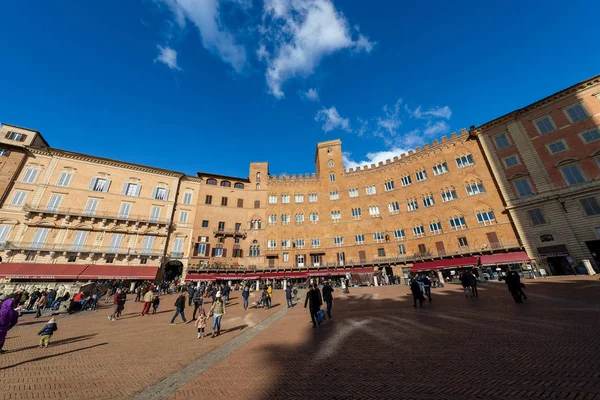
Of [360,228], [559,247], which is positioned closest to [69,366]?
[360,228]

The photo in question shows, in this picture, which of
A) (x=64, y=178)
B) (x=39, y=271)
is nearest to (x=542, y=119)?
(x=39, y=271)

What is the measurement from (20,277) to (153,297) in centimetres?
1980

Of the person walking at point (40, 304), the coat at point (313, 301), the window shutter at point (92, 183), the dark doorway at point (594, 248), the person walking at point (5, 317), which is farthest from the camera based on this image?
the window shutter at point (92, 183)

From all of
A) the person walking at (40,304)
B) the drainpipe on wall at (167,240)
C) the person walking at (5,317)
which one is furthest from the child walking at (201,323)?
the drainpipe on wall at (167,240)

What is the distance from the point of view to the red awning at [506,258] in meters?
24.1

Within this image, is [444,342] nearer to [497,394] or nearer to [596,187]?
[497,394]

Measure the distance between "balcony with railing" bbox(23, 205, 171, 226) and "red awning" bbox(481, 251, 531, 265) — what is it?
3948 cm

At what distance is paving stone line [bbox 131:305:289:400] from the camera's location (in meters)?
4.96

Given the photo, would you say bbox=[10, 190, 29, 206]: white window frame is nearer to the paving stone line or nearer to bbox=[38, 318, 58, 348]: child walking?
bbox=[38, 318, 58, 348]: child walking

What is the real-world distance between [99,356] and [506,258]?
3279 cm

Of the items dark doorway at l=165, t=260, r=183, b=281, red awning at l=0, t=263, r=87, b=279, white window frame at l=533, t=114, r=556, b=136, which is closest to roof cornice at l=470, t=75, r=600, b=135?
white window frame at l=533, t=114, r=556, b=136

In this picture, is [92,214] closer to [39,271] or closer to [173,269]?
[39,271]

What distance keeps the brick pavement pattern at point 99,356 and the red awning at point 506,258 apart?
25607 mm

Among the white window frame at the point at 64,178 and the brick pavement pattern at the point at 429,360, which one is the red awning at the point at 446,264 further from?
the white window frame at the point at 64,178
